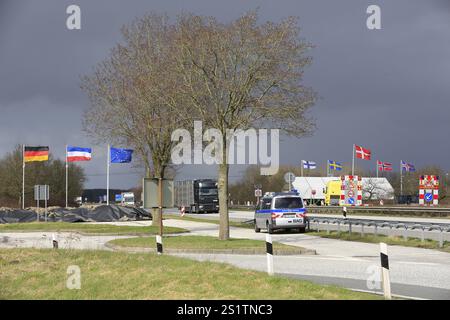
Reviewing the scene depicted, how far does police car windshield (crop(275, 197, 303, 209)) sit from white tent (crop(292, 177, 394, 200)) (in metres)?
53.9

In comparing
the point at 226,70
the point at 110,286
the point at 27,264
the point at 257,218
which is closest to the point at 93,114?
the point at 257,218

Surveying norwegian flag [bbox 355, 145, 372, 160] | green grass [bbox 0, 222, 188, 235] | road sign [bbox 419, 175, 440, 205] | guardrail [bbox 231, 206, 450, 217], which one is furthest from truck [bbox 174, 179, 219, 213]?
green grass [bbox 0, 222, 188, 235]

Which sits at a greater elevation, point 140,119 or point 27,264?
point 140,119

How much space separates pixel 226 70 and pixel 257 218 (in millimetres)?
13479

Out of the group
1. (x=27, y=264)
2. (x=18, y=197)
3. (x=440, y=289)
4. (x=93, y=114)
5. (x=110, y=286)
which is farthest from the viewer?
(x=18, y=197)

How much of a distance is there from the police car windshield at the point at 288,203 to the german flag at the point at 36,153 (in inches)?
1198

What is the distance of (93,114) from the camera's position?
1304 inches

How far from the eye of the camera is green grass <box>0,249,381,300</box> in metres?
9.05

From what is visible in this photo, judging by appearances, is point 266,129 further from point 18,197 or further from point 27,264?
point 18,197

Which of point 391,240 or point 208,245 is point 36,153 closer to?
point 208,245

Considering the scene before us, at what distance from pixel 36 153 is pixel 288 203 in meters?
31.6

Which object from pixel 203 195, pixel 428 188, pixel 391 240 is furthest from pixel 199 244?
pixel 203 195

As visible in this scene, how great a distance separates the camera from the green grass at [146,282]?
905cm

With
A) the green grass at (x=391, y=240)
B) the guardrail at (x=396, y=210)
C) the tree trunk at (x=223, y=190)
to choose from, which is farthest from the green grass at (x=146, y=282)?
the guardrail at (x=396, y=210)
